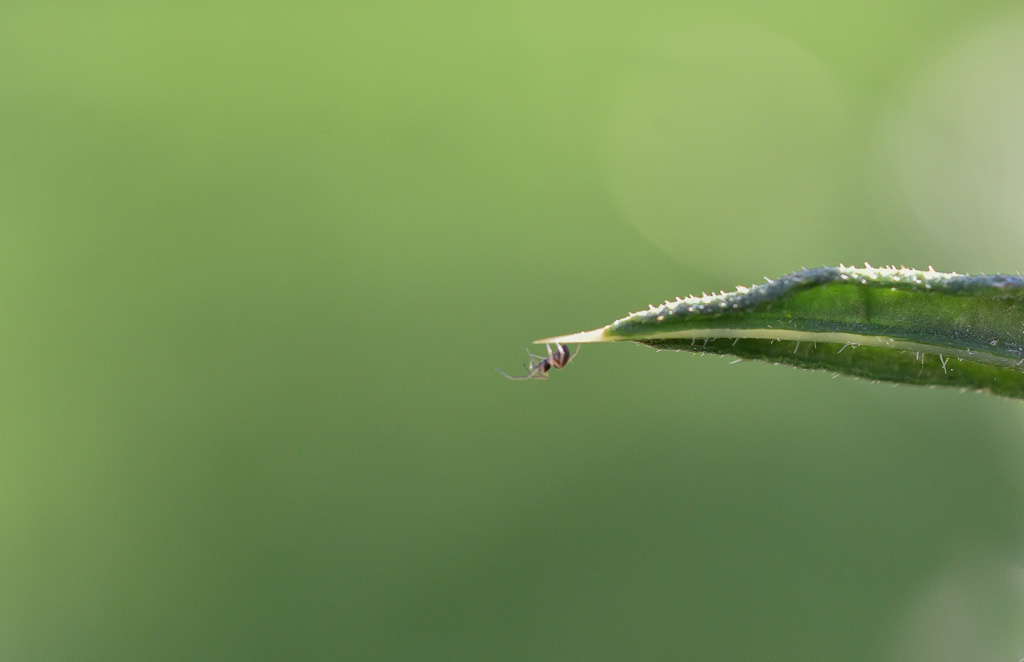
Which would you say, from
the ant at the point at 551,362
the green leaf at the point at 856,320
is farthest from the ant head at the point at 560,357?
the green leaf at the point at 856,320

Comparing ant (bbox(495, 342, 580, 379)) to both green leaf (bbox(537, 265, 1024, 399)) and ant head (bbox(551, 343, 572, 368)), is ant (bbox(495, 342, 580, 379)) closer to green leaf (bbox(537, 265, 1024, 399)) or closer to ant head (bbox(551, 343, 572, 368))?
ant head (bbox(551, 343, 572, 368))

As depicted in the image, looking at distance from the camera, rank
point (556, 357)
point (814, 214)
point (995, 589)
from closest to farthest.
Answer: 1. point (556, 357)
2. point (995, 589)
3. point (814, 214)

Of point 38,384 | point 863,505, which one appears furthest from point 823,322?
point 38,384

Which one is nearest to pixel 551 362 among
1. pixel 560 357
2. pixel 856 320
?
pixel 560 357

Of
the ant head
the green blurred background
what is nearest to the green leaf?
the ant head

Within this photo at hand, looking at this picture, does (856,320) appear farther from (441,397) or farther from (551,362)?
(441,397)

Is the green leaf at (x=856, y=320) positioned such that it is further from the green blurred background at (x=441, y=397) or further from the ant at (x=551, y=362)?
the green blurred background at (x=441, y=397)

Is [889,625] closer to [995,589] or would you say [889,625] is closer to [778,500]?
[995,589]

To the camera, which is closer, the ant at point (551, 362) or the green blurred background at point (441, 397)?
the ant at point (551, 362)

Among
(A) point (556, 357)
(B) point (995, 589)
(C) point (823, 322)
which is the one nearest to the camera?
(C) point (823, 322)
